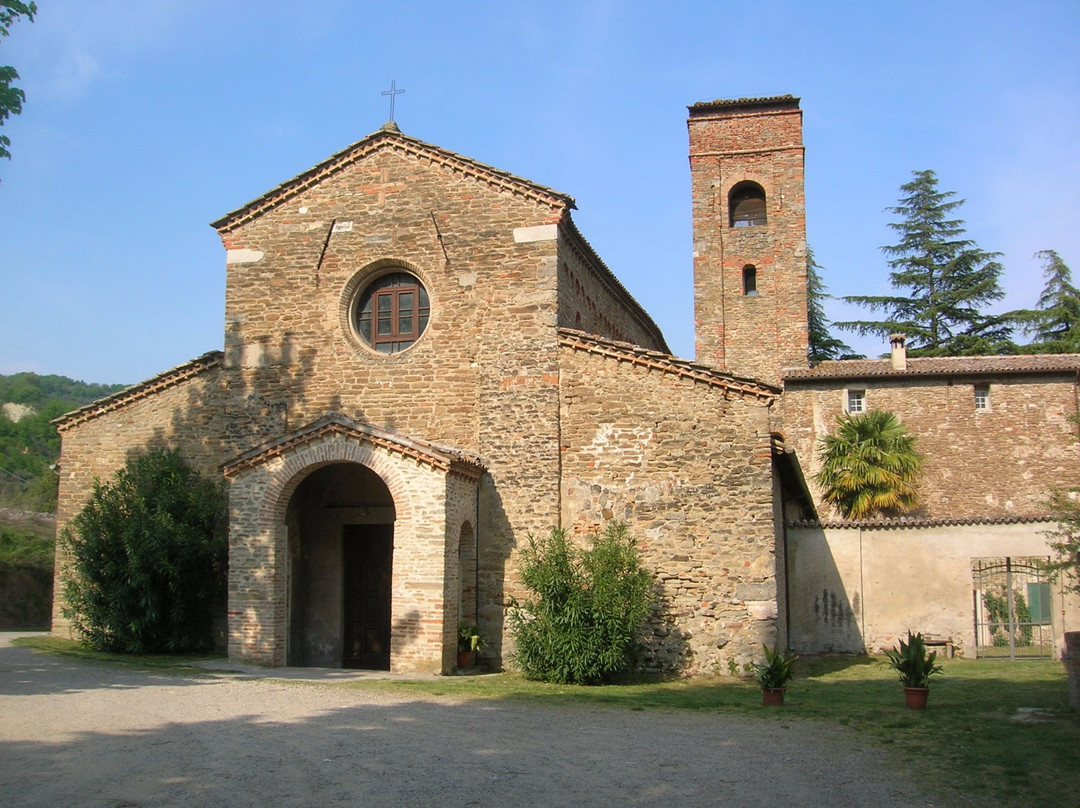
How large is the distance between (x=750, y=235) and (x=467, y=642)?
21753mm

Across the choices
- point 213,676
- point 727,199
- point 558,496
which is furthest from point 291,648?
point 727,199

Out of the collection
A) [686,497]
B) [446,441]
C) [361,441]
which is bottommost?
[686,497]

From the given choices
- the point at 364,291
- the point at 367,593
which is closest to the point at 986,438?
the point at 364,291

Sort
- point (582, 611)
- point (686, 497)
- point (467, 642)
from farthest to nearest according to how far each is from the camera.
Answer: point (467, 642)
point (686, 497)
point (582, 611)

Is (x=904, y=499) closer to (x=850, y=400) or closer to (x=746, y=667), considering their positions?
(x=850, y=400)

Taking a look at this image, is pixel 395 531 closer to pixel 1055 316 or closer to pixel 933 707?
pixel 933 707

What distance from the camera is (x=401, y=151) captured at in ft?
59.2

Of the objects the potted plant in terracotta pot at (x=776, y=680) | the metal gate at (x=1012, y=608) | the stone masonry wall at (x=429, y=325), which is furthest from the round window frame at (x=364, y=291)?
the metal gate at (x=1012, y=608)

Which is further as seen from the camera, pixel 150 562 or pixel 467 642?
pixel 150 562

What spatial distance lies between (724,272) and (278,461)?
2124cm

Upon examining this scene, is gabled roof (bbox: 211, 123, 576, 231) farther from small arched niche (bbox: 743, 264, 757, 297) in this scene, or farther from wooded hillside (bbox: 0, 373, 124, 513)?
small arched niche (bbox: 743, 264, 757, 297)

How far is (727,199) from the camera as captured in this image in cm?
3334

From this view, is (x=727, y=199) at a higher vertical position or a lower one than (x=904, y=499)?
higher

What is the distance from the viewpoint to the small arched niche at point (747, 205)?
33.6m
